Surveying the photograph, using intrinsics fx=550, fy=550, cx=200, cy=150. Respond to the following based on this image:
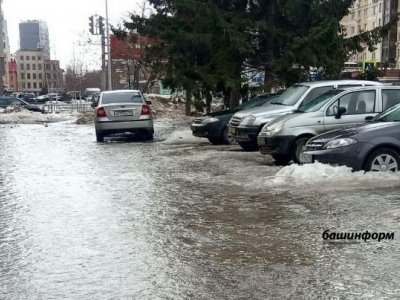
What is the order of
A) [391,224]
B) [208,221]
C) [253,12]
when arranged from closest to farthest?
[391,224] → [208,221] → [253,12]

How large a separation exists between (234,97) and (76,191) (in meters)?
15.8

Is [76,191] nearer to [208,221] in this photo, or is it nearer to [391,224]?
[208,221]

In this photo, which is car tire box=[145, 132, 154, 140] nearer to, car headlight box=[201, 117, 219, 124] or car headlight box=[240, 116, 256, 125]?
car headlight box=[201, 117, 219, 124]

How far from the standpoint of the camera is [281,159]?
1157 cm

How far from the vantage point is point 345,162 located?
888 centimetres

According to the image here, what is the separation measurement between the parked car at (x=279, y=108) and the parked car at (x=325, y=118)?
149 cm

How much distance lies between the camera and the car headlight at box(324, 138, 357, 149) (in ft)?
29.0

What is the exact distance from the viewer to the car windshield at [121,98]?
1808 centimetres

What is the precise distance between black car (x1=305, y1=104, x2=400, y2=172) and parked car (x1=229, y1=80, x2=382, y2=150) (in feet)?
12.8

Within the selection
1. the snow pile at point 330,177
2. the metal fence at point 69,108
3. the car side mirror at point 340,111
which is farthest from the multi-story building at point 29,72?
the snow pile at point 330,177

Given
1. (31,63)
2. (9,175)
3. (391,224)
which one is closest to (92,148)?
(9,175)

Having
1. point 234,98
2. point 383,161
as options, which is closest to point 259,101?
point 383,161

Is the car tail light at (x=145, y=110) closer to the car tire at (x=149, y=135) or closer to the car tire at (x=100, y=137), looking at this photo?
the car tire at (x=149, y=135)

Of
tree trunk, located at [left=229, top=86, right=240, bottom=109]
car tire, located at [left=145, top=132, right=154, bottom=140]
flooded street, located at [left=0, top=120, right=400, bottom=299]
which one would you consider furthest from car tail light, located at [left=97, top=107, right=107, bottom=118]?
tree trunk, located at [left=229, top=86, right=240, bottom=109]
